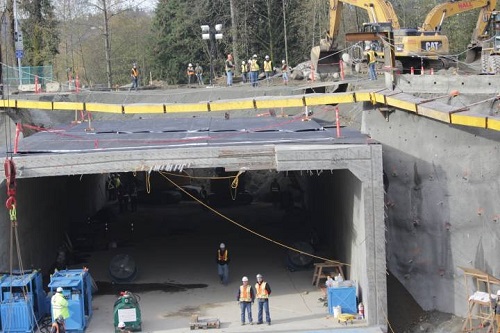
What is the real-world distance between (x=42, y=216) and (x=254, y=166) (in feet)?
27.5

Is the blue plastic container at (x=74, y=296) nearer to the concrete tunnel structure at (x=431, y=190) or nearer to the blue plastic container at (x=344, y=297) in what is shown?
the concrete tunnel structure at (x=431, y=190)

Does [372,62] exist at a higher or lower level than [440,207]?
higher

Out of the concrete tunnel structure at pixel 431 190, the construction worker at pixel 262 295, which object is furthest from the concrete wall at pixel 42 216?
the construction worker at pixel 262 295

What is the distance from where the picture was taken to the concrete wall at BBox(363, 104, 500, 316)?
63.5ft

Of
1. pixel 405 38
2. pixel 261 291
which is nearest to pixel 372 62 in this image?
pixel 405 38

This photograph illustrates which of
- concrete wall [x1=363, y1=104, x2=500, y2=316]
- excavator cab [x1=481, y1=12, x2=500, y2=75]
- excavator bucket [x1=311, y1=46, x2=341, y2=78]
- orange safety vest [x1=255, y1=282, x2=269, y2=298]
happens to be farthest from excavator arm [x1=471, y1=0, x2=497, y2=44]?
orange safety vest [x1=255, y1=282, x2=269, y2=298]

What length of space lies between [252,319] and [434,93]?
9.82m

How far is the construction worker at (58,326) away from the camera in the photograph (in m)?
17.0

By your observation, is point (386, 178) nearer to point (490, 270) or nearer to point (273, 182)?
point (490, 270)

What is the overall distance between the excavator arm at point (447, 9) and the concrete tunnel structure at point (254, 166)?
9260 millimetres

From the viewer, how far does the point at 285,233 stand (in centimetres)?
2927

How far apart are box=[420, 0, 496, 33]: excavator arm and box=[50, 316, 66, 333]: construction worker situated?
65.6 feet

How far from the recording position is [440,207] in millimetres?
20062

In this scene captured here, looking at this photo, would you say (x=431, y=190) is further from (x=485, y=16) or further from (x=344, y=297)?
(x=485, y=16)
